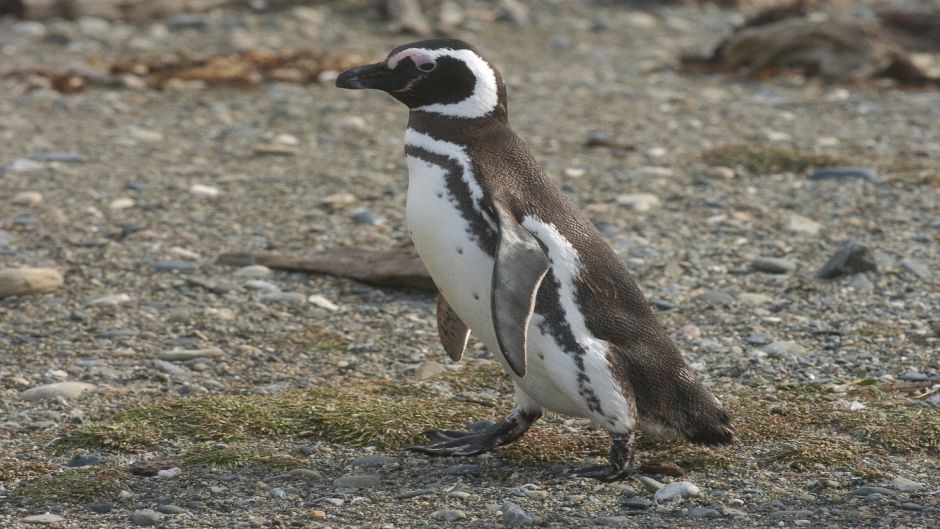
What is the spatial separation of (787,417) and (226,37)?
1000cm

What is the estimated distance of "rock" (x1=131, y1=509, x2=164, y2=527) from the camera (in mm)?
4273

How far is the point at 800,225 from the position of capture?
8.24m

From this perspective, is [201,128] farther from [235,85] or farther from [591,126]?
[591,126]

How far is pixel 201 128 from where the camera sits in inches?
427

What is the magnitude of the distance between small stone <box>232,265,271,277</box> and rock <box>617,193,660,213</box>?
256 cm

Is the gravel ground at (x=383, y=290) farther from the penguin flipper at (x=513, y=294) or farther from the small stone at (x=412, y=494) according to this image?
the penguin flipper at (x=513, y=294)

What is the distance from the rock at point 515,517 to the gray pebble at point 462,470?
0.49 metres

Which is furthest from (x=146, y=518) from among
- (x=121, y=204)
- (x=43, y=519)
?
(x=121, y=204)

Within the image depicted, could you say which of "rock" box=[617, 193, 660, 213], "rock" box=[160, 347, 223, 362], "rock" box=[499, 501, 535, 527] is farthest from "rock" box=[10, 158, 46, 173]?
"rock" box=[499, 501, 535, 527]

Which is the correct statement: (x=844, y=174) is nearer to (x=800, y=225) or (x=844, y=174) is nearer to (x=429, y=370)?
(x=800, y=225)

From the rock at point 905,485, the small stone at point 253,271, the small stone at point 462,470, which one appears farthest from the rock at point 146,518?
the small stone at point 253,271

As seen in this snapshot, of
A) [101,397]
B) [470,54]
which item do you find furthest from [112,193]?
[470,54]

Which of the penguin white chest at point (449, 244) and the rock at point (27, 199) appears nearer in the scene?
the penguin white chest at point (449, 244)

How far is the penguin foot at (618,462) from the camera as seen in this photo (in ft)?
15.2
